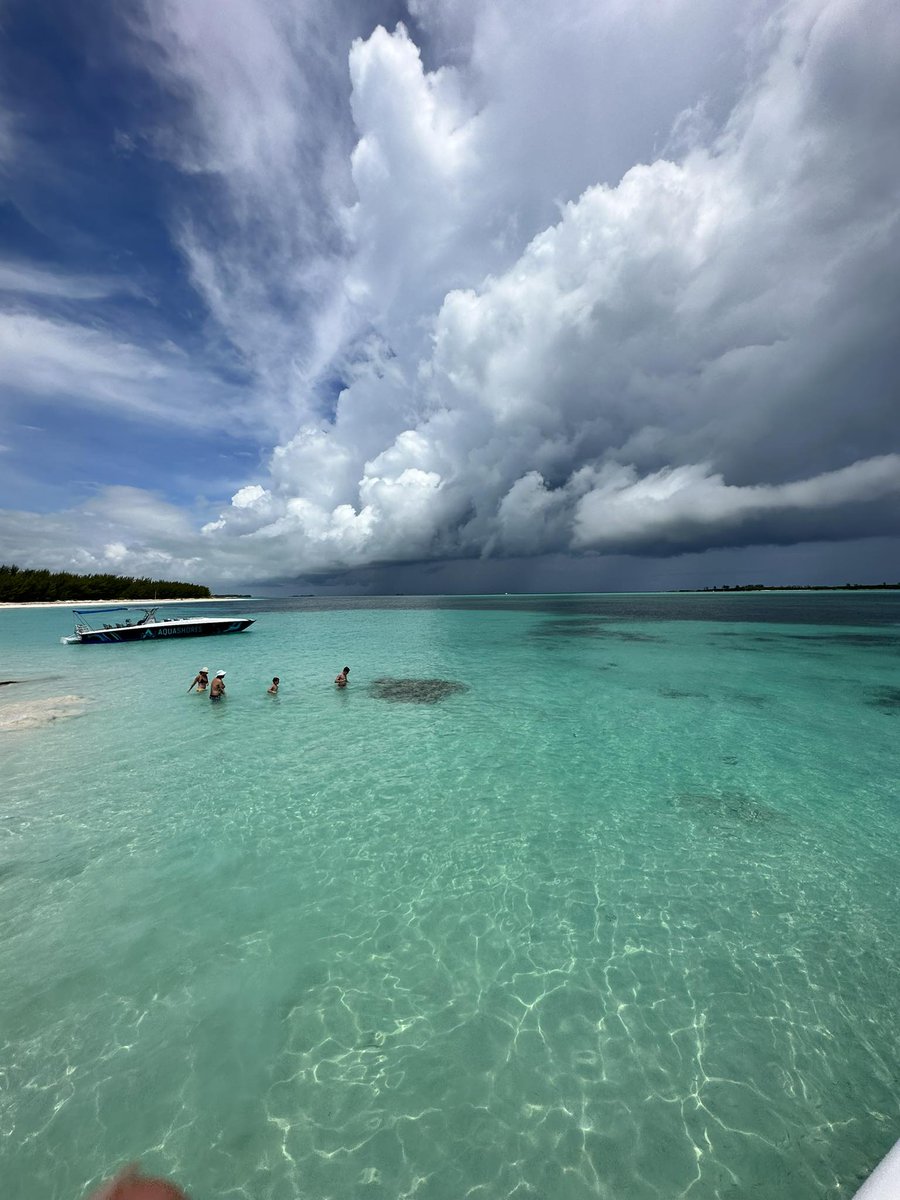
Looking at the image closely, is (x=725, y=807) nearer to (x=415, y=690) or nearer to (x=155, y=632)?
(x=415, y=690)

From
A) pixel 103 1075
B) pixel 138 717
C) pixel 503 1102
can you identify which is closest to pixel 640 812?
pixel 503 1102

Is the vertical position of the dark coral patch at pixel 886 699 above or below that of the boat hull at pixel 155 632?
below

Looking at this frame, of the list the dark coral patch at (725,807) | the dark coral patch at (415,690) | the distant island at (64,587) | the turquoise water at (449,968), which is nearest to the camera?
the turquoise water at (449,968)

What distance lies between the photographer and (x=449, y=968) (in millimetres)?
6773

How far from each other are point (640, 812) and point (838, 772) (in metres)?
7.56

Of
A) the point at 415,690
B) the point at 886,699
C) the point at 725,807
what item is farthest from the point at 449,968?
the point at 886,699

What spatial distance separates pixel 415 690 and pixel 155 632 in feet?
125

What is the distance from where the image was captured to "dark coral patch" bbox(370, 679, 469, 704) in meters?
23.0

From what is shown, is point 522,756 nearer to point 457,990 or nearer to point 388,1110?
point 457,990

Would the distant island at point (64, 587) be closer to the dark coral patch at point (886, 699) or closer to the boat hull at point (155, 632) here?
the boat hull at point (155, 632)

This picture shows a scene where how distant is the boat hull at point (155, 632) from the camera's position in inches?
1838

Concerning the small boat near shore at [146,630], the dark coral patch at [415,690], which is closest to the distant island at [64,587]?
the small boat near shore at [146,630]

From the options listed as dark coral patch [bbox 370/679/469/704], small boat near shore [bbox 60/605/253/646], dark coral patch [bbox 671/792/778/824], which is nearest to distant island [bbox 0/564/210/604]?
→ small boat near shore [bbox 60/605/253/646]

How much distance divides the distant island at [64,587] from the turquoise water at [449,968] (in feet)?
508
